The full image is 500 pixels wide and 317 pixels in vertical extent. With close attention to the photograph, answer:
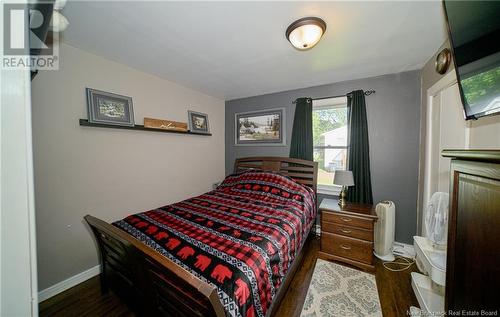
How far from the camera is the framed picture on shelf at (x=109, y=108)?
186 centimetres

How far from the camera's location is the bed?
37.2 inches

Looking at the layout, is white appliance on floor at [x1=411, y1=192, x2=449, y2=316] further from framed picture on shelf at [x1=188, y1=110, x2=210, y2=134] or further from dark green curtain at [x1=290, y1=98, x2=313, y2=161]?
framed picture on shelf at [x1=188, y1=110, x2=210, y2=134]

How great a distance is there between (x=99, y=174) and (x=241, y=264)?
190 centimetres

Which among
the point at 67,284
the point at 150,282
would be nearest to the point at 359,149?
the point at 150,282

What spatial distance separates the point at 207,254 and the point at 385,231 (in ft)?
7.09

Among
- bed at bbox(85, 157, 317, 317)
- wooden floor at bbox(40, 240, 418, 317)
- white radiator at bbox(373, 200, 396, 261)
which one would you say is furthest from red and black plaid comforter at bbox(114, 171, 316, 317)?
white radiator at bbox(373, 200, 396, 261)

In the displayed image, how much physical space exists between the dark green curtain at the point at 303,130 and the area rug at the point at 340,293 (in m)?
1.54

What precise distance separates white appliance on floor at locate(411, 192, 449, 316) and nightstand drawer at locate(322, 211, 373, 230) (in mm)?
512

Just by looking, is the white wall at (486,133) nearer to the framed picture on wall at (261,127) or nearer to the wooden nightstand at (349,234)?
the wooden nightstand at (349,234)

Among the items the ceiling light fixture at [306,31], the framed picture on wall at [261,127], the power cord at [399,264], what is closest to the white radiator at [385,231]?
the power cord at [399,264]

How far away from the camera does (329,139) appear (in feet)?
9.16

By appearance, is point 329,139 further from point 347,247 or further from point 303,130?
point 347,247

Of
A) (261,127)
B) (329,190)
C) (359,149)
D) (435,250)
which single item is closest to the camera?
(435,250)

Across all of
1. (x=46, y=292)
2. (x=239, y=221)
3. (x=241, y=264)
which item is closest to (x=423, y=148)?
(x=239, y=221)
